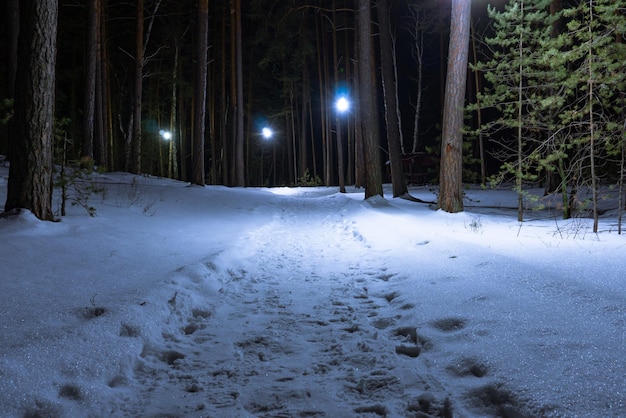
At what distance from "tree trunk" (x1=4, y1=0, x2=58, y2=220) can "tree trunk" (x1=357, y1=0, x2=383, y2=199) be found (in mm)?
9031

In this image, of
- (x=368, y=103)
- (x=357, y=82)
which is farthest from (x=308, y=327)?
(x=357, y=82)

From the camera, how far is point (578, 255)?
5.01 m

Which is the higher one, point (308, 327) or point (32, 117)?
point (32, 117)

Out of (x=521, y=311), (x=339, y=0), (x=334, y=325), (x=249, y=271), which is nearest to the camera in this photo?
(x=521, y=311)

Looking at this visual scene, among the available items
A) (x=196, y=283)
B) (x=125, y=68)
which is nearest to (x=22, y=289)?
(x=196, y=283)

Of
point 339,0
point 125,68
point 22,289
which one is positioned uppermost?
point 339,0

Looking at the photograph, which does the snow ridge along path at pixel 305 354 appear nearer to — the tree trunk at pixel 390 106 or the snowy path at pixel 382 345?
the snowy path at pixel 382 345

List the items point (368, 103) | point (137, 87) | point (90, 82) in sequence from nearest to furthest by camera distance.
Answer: point (368, 103) → point (90, 82) → point (137, 87)

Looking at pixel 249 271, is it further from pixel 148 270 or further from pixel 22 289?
pixel 22 289

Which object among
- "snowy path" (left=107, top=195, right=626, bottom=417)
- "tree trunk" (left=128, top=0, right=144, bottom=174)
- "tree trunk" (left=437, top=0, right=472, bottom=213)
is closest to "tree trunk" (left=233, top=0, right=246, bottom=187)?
"tree trunk" (left=128, top=0, right=144, bottom=174)

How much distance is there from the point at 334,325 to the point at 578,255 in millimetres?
3602

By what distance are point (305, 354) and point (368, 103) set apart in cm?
1121

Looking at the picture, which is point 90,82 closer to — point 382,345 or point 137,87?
point 137,87

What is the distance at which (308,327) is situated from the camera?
360 cm
